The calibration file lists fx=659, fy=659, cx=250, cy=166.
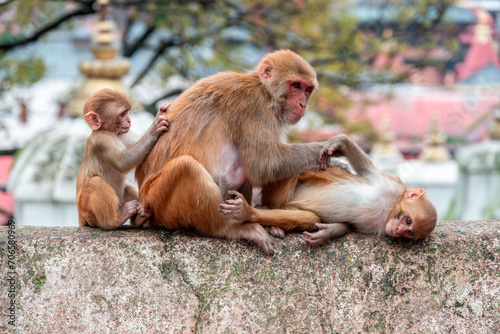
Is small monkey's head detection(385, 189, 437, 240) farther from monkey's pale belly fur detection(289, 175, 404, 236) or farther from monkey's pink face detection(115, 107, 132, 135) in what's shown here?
monkey's pink face detection(115, 107, 132, 135)

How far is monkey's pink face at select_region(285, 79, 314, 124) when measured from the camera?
11.1 ft

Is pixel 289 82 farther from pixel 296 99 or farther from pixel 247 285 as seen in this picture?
pixel 247 285

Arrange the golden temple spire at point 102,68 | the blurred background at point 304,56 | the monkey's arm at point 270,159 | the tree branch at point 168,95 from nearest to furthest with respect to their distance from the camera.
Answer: the monkey's arm at point 270,159, the golden temple spire at point 102,68, the blurred background at point 304,56, the tree branch at point 168,95

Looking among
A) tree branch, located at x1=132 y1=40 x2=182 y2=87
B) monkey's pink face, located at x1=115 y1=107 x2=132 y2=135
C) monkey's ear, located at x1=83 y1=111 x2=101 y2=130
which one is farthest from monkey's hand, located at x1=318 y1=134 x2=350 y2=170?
tree branch, located at x1=132 y1=40 x2=182 y2=87

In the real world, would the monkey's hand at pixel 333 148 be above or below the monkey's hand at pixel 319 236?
above

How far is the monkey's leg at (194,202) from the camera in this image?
3072 mm

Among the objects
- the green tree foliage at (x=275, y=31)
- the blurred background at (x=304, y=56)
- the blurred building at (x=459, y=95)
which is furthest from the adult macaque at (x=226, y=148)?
the blurred building at (x=459, y=95)

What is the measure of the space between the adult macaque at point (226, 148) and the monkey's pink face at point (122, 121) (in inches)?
9.3

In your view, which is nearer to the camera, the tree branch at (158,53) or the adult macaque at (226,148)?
the adult macaque at (226,148)

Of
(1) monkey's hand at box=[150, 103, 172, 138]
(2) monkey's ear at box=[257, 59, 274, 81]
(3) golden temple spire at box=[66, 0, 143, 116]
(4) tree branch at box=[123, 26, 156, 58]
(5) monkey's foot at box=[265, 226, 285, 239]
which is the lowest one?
(4) tree branch at box=[123, 26, 156, 58]

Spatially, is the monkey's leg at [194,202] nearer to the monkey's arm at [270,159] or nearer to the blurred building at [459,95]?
the monkey's arm at [270,159]

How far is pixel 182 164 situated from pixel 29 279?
0.87m

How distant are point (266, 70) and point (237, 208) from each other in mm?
800

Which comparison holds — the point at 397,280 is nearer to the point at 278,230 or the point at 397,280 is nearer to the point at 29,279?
the point at 278,230
